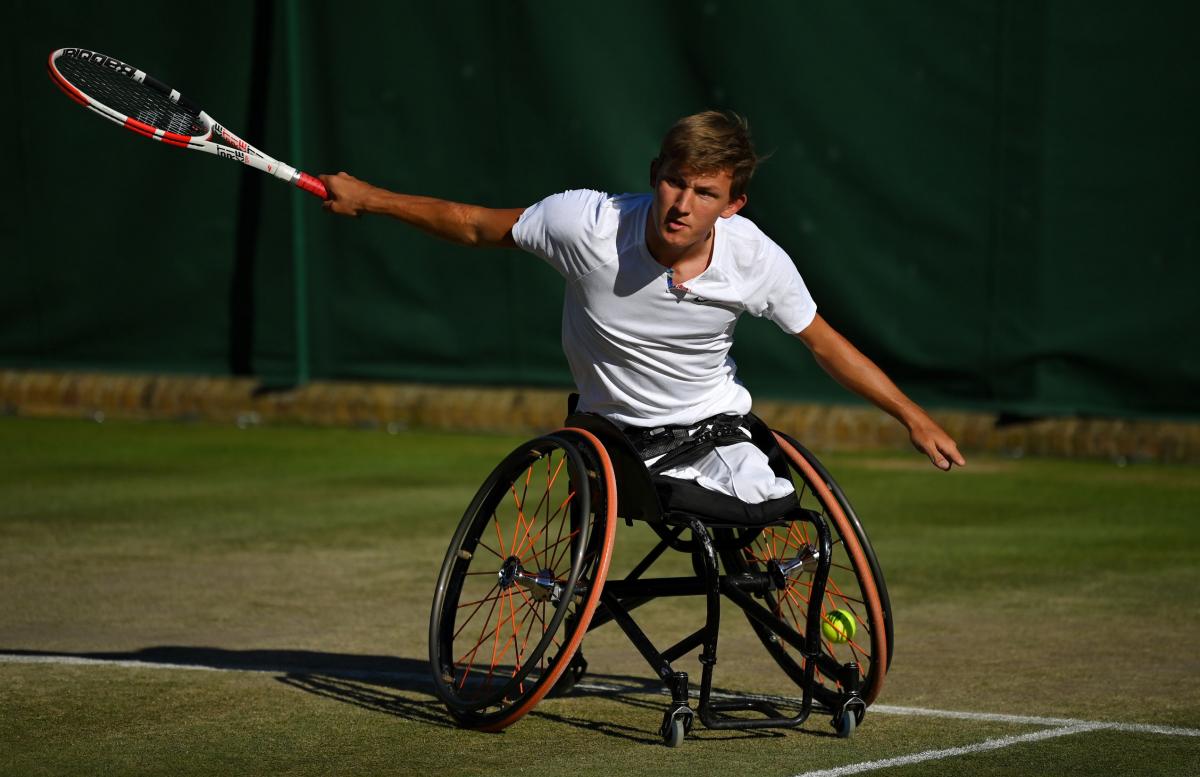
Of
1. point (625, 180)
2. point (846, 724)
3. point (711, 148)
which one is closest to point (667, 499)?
point (846, 724)

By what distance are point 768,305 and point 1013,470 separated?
5.37m

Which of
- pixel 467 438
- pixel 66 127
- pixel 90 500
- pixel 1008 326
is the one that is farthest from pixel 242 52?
pixel 1008 326

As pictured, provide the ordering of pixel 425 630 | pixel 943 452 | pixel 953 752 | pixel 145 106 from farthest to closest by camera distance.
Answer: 1. pixel 425 630
2. pixel 145 106
3. pixel 943 452
4. pixel 953 752

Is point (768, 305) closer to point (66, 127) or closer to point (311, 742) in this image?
point (311, 742)

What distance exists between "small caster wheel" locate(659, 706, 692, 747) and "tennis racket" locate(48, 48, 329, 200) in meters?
1.70

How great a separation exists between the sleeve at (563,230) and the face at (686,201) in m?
0.20

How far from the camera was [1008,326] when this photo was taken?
34.9 feet

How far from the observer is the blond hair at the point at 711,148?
4949 millimetres

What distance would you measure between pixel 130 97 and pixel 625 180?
5.72 metres

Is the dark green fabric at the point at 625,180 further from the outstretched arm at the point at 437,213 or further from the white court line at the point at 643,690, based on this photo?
the outstretched arm at the point at 437,213

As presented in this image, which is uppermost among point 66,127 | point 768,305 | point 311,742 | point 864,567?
point 66,127

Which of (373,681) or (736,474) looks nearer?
(736,474)

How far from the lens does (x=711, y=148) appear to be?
16.3 feet

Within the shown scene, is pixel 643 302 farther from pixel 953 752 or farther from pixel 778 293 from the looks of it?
pixel 953 752
